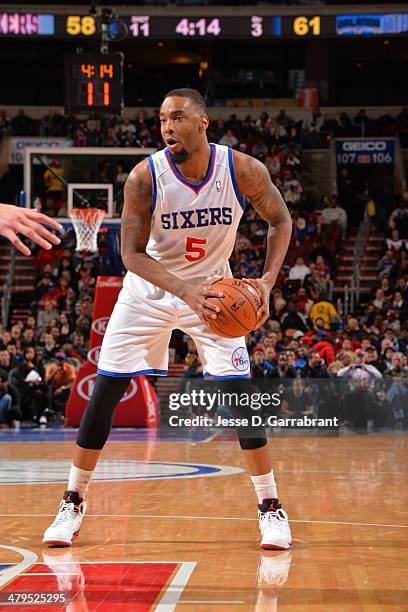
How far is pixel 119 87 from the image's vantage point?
1620 cm

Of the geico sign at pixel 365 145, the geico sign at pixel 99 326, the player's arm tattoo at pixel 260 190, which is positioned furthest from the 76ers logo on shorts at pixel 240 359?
the geico sign at pixel 365 145

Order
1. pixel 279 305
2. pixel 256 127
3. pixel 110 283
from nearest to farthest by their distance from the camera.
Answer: pixel 110 283, pixel 279 305, pixel 256 127

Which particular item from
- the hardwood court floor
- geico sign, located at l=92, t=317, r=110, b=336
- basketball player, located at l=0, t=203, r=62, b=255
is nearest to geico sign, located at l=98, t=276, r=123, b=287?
geico sign, located at l=92, t=317, r=110, b=336

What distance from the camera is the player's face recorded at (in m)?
5.42

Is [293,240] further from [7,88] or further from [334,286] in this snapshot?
[7,88]

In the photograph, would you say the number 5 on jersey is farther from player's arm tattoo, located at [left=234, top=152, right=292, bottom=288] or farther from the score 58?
the score 58

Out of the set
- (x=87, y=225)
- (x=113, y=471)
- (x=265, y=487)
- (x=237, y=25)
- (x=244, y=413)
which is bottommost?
(x=113, y=471)

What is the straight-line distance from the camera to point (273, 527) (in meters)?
5.38

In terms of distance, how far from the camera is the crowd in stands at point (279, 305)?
1553 cm

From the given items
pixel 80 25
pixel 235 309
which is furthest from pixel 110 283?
pixel 80 25

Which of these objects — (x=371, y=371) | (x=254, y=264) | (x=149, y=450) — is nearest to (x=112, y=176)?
(x=254, y=264)

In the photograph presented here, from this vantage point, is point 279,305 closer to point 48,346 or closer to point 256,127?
point 48,346

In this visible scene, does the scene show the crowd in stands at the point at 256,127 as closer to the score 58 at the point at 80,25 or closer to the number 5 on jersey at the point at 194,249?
the score 58 at the point at 80,25

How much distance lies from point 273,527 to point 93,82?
12046mm
